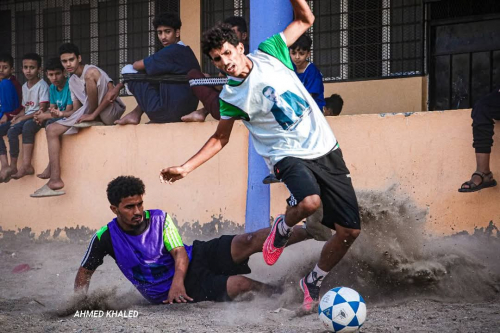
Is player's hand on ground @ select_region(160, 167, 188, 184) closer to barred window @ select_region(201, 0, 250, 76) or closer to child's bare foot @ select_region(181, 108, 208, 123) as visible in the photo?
child's bare foot @ select_region(181, 108, 208, 123)

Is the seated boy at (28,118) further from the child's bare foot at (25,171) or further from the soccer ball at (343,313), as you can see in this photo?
the soccer ball at (343,313)

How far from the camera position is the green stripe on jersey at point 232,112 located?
5465 mm

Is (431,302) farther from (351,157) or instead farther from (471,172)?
(351,157)

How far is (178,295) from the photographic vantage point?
19.5 feet

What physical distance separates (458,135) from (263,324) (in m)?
3.14

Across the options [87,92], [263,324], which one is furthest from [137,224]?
[87,92]

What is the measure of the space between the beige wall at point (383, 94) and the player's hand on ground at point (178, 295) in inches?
182

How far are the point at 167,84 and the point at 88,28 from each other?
12.9 feet

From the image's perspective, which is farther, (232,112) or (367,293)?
(367,293)

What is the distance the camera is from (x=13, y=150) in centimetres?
986

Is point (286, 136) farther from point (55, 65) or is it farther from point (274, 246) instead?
point (55, 65)

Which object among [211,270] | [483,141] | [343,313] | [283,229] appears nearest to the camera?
[343,313]

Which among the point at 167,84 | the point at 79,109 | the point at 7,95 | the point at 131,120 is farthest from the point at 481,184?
the point at 7,95

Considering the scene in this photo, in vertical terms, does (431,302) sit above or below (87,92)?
below
